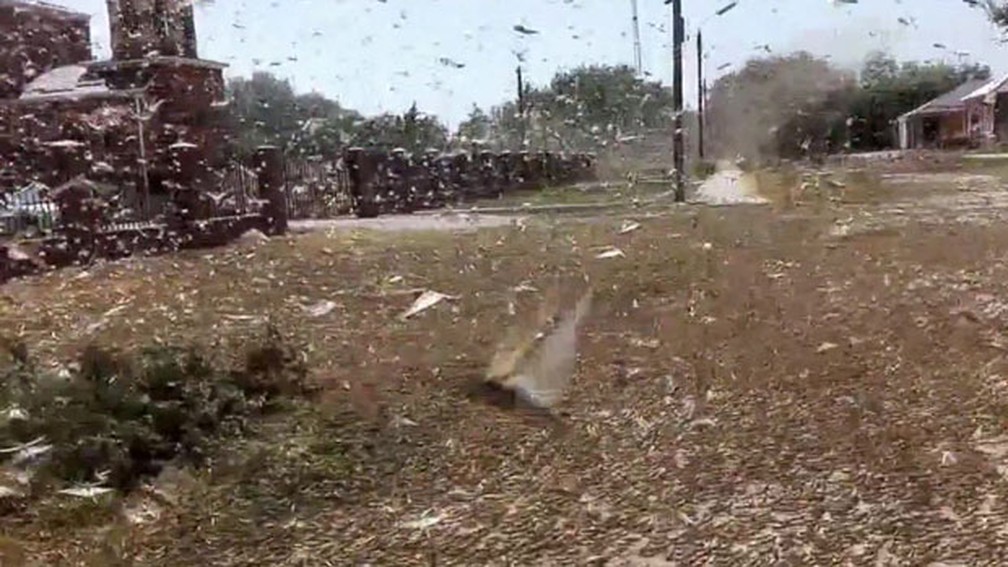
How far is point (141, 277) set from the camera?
189cm

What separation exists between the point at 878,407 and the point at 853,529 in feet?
1.22

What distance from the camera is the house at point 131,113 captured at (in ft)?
4.65

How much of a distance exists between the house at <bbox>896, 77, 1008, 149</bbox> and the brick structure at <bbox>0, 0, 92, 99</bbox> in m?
1.58

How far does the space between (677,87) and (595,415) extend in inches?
34.2

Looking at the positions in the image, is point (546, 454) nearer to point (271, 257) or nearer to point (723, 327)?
point (723, 327)

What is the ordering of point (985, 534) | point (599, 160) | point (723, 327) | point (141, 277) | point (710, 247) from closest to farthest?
point (985, 534)
point (723, 327)
point (141, 277)
point (710, 247)
point (599, 160)

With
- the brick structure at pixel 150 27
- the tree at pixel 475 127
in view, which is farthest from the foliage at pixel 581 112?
the brick structure at pixel 150 27

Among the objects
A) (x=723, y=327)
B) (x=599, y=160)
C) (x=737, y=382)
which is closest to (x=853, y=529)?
(x=737, y=382)

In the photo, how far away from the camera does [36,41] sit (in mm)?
1336

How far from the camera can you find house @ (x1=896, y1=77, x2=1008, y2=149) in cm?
208

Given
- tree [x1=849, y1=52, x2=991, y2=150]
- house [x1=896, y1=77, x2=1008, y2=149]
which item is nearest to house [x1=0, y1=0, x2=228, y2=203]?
tree [x1=849, y1=52, x2=991, y2=150]

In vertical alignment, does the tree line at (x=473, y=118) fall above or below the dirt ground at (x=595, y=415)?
above

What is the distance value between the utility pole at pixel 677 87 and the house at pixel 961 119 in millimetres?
546

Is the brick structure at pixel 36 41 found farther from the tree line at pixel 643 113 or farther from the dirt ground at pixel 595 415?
the dirt ground at pixel 595 415
